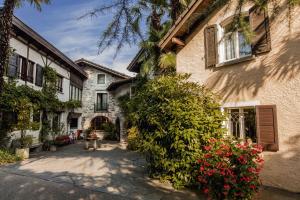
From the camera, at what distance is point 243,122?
7.38 m

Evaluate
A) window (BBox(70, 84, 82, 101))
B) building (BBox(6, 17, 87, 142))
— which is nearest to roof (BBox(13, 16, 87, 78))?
building (BBox(6, 17, 87, 142))

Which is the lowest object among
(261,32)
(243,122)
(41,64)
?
(243,122)

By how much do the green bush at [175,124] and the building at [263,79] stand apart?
3.35 feet

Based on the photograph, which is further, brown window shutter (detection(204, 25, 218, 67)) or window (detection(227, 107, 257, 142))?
brown window shutter (detection(204, 25, 218, 67))

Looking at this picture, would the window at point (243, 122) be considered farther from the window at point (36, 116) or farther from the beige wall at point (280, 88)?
the window at point (36, 116)

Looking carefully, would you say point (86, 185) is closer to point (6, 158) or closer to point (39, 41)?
point (6, 158)

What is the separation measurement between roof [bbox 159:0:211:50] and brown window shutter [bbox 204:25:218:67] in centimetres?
68

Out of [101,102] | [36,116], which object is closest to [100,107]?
[101,102]

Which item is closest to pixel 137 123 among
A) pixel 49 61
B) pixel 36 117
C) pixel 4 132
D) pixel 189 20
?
pixel 189 20

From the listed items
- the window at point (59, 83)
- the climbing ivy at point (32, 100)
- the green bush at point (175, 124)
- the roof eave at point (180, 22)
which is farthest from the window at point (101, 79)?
the green bush at point (175, 124)

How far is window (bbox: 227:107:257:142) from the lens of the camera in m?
7.16

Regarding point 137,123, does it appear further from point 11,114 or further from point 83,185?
point 11,114

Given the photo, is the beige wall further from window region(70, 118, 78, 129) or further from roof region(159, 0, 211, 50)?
window region(70, 118, 78, 129)

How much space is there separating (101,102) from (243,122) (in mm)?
20702
